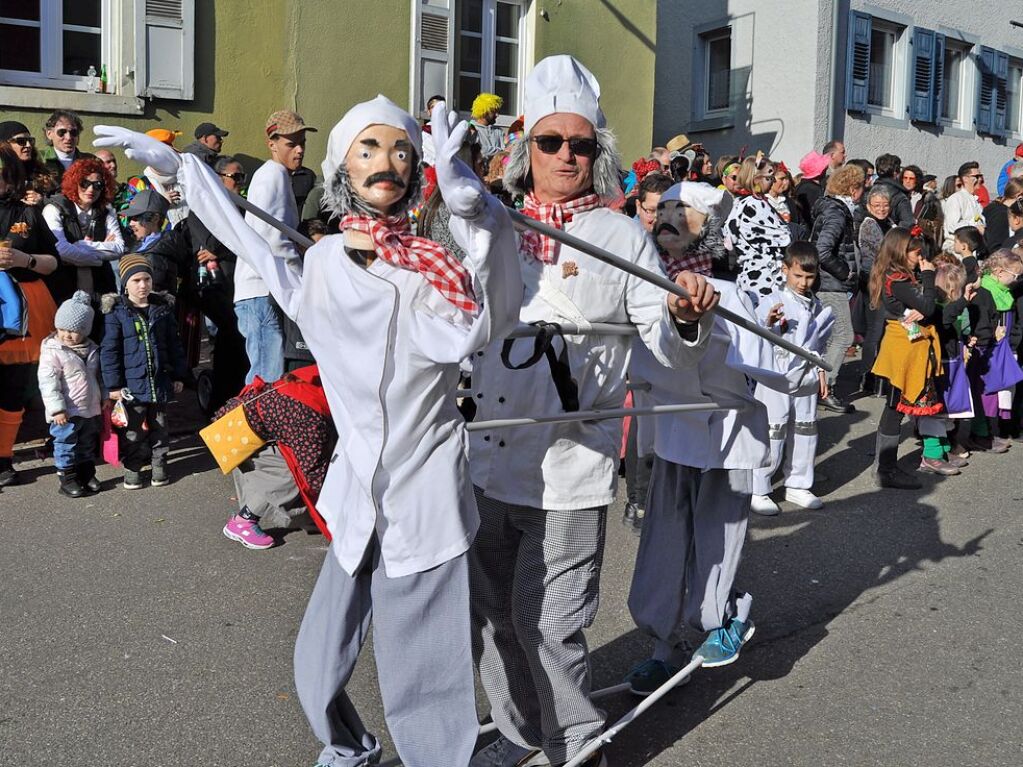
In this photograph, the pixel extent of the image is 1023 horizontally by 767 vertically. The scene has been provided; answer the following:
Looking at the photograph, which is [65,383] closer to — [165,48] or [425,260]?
[425,260]

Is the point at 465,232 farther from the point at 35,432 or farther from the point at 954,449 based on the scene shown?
the point at 954,449

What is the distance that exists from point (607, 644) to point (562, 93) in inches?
85.1

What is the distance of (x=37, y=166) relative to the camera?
24.6 ft

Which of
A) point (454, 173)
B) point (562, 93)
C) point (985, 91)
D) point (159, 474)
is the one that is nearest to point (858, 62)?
point (985, 91)

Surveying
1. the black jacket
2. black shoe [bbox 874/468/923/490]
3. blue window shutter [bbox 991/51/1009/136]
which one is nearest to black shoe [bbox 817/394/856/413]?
black shoe [bbox 874/468/923/490]

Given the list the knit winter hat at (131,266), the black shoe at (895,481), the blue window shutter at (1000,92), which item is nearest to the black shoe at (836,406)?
the black shoe at (895,481)

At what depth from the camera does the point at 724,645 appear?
3965mm

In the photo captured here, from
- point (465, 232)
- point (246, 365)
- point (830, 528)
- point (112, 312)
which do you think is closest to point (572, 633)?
point (465, 232)

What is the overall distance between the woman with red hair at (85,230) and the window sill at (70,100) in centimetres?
205

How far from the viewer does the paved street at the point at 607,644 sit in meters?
3.63

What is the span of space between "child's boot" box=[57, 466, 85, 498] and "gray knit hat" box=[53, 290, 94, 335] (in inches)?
30.2

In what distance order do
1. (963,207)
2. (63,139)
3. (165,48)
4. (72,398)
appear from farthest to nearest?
(963,207) < (165,48) < (63,139) < (72,398)

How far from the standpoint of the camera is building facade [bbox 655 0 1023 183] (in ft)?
56.6

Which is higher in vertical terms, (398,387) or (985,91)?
(985,91)
